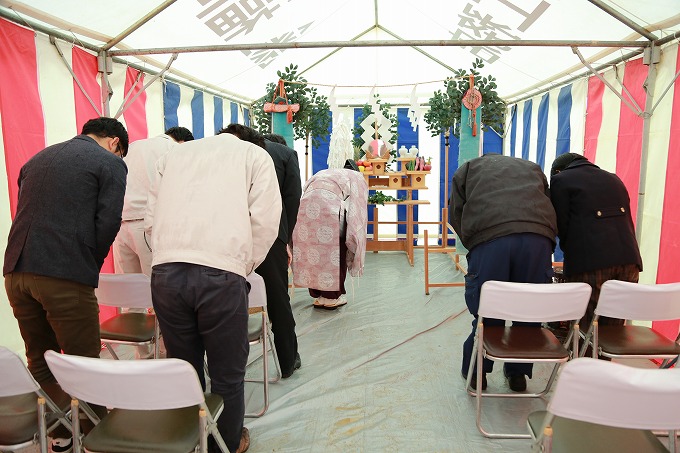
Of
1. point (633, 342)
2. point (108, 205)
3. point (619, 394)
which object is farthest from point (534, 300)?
point (108, 205)

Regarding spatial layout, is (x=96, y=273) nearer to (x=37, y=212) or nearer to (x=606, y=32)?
(x=37, y=212)

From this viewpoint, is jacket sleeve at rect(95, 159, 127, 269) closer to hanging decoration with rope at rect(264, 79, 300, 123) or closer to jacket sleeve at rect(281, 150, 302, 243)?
jacket sleeve at rect(281, 150, 302, 243)

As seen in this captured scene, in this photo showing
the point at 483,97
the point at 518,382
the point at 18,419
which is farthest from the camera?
the point at 483,97

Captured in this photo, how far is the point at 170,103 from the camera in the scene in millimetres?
4746

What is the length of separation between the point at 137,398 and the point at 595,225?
2179 millimetres

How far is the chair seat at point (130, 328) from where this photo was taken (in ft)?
7.42

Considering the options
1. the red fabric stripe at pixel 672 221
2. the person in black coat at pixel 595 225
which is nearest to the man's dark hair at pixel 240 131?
the person in black coat at pixel 595 225

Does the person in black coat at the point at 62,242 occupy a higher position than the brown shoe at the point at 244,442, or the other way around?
the person in black coat at the point at 62,242

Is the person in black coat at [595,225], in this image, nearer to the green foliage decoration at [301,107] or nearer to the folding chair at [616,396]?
the folding chair at [616,396]

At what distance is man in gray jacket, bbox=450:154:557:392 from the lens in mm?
2377

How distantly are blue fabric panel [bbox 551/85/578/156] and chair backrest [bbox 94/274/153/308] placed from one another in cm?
439

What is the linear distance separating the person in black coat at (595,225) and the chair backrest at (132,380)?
200cm

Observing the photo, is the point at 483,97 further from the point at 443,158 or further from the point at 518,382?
the point at 518,382

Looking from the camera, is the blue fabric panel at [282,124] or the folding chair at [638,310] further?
the blue fabric panel at [282,124]
